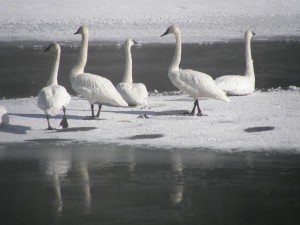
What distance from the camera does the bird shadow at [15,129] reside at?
33.5ft

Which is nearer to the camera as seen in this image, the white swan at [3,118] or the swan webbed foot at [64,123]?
the white swan at [3,118]

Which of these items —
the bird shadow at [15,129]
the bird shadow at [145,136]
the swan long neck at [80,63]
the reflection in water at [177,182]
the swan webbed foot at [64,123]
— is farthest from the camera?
the swan long neck at [80,63]

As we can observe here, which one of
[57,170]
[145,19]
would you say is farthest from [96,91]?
[145,19]

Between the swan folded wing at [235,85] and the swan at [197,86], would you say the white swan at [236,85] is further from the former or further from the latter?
the swan at [197,86]

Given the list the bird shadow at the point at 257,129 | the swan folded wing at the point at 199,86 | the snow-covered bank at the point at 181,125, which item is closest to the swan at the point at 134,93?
the snow-covered bank at the point at 181,125

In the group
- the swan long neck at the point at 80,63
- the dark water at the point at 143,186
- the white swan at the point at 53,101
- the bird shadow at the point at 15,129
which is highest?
the swan long neck at the point at 80,63

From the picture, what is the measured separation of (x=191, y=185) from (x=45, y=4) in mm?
28382

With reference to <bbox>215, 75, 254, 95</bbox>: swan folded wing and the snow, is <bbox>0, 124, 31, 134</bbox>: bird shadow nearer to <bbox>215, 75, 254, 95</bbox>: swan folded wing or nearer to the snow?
<bbox>215, 75, 254, 95</bbox>: swan folded wing

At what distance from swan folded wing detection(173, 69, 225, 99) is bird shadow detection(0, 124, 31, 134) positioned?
8.28ft

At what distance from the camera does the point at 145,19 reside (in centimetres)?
3041

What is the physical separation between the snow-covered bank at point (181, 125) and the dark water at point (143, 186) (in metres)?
0.51

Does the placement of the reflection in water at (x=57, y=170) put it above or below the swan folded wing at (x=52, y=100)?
below

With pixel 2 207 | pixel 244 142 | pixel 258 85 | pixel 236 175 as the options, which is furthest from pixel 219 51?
pixel 2 207

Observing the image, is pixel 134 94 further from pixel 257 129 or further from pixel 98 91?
pixel 257 129
